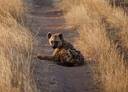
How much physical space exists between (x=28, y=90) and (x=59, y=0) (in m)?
14.4

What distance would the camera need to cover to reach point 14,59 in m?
6.68

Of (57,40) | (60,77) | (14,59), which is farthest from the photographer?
(57,40)

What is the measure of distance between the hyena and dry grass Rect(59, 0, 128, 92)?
385 millimetres

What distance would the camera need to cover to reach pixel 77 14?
13.7 m

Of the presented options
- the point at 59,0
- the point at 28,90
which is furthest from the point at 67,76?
the point at 59,0

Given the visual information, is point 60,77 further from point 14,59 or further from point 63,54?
point 14,59

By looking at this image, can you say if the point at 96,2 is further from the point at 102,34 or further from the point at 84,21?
the point at 102,34

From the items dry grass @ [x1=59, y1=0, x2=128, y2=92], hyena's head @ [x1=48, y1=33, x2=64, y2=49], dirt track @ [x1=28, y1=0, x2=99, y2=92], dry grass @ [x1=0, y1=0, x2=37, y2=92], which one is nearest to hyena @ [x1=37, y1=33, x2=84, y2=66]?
hyena's head @ [x1=48, y1=33, x2=64, y2=49]

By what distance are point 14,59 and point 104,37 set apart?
127 inches

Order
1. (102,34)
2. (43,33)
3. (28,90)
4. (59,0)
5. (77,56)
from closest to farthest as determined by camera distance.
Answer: (28,90), (77,56), (102,34), (43,33), (59,0)

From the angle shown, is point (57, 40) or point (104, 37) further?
point (104, 37)

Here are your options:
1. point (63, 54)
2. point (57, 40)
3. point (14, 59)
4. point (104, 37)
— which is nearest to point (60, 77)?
point (63, 54)

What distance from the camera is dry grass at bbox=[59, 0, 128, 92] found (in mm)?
6823

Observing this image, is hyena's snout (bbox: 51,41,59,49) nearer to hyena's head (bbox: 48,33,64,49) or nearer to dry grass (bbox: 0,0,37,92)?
hyena's head (bbox: 48,33,64,49)
